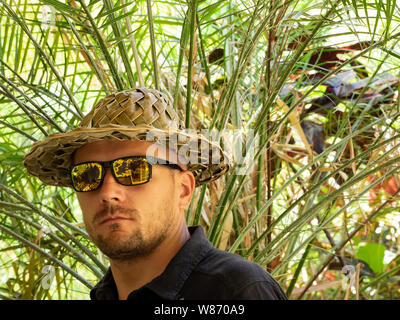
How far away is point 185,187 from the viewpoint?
3.03 feet

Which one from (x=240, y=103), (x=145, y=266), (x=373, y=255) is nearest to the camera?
(x=145, y=266)

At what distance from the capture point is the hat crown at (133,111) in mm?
885

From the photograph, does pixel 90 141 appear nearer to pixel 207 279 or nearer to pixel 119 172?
pixel 119 172

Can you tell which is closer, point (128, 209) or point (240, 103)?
point (128, 209)

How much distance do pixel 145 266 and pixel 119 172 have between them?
15 cm

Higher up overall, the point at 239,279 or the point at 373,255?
the point at 373,255

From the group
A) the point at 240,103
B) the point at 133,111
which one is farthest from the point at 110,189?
the point at 240,103

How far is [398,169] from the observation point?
129 centimetres

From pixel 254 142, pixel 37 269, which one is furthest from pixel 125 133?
pixel 37 269

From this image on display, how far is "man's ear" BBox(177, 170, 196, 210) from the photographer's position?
909mm

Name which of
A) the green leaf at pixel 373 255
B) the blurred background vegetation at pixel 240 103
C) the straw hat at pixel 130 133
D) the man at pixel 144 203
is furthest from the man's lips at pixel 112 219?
the green leaf at pixel 373 255

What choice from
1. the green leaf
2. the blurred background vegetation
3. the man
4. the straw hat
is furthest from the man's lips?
the green leaf

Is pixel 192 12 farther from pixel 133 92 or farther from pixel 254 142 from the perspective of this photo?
pixel 254 142
